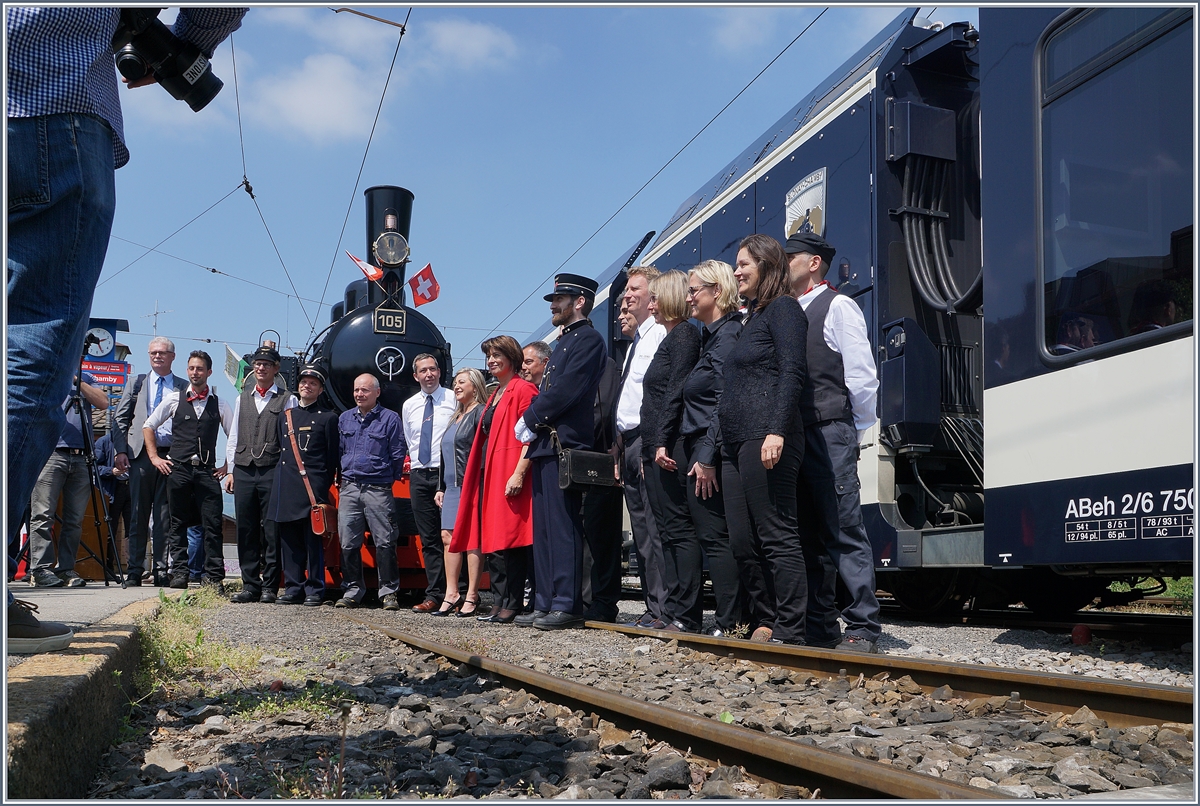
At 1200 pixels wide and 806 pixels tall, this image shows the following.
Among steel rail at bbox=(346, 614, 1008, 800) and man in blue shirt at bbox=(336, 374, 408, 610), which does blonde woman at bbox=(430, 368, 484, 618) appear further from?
steel rail at bbox=(346, 614, 1008, 800)

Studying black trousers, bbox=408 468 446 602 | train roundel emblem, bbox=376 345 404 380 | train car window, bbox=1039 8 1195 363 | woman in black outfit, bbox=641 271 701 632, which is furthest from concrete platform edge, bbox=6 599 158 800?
train roundel emblem, bbox=376 345 404 380

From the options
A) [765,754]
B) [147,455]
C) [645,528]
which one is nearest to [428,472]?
[645,528]

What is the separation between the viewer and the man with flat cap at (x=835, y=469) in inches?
193

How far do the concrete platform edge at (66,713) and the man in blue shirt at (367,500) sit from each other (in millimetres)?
4385

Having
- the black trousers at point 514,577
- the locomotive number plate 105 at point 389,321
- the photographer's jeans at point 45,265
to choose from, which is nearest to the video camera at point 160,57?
the photographer's jeans at point 45,265

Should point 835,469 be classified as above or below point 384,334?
below

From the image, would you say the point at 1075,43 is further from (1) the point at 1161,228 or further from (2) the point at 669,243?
(2) the point at 669,243

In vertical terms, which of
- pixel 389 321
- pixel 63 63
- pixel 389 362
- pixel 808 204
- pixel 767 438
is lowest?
pixel 767 438

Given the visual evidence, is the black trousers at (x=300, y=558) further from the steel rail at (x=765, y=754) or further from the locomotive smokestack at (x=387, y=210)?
the steel rail at (x=765, y=754)

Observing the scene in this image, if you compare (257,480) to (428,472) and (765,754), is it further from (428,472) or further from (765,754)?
(765,754)

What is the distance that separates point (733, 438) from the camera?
4.76 m

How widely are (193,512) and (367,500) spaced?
2.16 m

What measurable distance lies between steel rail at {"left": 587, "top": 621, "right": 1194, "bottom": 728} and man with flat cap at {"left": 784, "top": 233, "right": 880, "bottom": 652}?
0.71m

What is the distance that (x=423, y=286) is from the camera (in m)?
11.2
